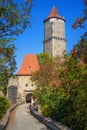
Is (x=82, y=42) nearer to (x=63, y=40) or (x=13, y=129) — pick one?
(x=13, y=129)

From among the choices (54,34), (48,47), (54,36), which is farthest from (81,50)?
(54,34)

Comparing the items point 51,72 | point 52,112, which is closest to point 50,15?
point 51,72

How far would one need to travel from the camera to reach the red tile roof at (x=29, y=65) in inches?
3167

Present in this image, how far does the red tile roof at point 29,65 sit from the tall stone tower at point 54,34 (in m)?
16.3

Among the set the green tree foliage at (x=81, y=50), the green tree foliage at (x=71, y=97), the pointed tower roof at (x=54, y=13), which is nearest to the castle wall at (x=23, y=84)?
the pointed tower roof at (x=54, y=13)

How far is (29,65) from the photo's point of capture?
266 ft

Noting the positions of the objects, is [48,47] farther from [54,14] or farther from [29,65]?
[29,65]

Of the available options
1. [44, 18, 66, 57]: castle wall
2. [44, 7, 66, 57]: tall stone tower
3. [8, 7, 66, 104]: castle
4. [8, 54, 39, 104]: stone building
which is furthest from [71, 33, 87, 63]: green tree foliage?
[44, 7, 66, 57]: tall stone tower

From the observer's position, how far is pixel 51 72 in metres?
39.8

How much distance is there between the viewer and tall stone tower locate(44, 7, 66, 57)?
3890 inches

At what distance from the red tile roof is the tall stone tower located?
16.3m

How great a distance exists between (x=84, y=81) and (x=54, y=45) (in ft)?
278

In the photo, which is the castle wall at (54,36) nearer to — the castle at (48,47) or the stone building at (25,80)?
the castle at (48,47)

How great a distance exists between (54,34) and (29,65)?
22676 mm
